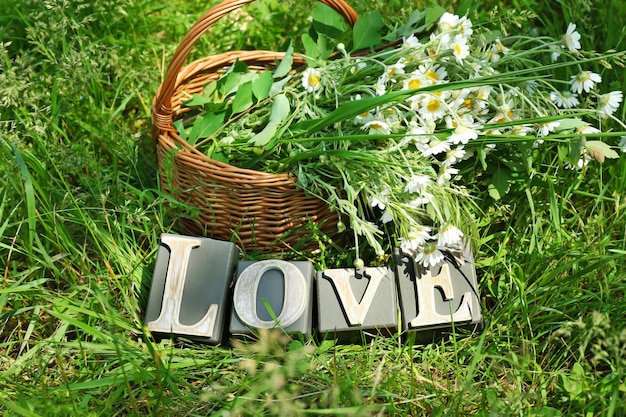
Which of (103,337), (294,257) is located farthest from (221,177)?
(103,337)

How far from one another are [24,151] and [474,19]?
1.49m

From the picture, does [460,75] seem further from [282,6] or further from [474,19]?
[282,6]

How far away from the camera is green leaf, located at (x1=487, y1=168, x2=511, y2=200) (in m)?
1.89

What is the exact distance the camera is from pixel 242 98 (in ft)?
6.40

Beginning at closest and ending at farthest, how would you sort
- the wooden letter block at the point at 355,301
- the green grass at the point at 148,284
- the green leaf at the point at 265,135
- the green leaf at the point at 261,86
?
1. the green grass at the point at 148,284
2. the wooden letter block at the point at 355,301
3. the green leaf at the point at 265,135
4. the green leaf at the point at 261,86

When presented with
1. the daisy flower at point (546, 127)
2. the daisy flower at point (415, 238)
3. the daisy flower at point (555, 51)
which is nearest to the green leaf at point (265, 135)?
the daisy flower at point (415, 238)

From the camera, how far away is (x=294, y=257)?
1976mm

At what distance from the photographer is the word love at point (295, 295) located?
1.71m

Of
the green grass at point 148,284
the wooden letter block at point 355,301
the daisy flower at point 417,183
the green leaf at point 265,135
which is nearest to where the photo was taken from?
the green grass at point 148,284

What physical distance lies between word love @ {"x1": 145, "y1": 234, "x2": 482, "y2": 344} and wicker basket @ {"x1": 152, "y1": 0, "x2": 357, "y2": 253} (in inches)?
4.2

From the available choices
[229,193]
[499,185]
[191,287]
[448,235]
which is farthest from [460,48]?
[191,287]

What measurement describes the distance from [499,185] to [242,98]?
2.65ft

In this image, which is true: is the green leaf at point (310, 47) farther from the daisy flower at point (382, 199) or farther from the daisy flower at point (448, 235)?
the daisy flower at point (448, 235)

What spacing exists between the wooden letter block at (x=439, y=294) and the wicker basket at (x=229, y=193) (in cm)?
30
